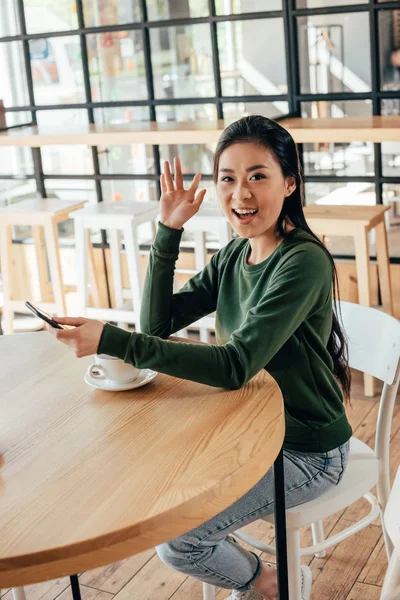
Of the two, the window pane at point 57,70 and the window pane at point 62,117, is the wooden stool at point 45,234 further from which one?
the window pane at point 57,70

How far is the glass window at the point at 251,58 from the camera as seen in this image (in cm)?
382

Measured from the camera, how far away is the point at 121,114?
434cm

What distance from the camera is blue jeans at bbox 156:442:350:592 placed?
1.50 metres

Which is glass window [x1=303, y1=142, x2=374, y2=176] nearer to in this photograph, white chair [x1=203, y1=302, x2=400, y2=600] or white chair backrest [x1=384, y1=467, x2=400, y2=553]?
white chair [x1=203, y1=302, x2=400, y2=600]

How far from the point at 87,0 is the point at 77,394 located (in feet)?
10.7

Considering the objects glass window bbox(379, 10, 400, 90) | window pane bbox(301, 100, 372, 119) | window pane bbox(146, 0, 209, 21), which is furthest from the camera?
window pane bbox(146, 0, 209, 21)

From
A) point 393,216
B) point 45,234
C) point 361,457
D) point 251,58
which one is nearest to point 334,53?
point 251,58

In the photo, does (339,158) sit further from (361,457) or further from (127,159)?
(361,457)

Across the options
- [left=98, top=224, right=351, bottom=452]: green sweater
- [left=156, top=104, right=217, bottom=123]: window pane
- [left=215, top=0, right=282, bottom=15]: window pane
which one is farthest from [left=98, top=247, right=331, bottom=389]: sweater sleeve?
[left=156, top=104, right=217, bottom=123]: window pane

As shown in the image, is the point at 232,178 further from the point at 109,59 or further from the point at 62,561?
the point at 109,59

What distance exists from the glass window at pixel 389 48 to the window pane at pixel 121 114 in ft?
4.19

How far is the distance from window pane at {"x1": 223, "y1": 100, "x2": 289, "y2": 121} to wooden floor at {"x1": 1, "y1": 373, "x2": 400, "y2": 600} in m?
2.17

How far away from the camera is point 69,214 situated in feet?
12.4

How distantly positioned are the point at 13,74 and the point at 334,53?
1925 millimetres
